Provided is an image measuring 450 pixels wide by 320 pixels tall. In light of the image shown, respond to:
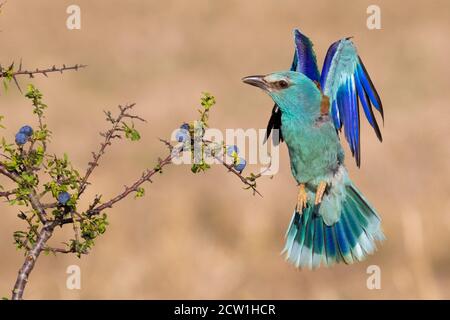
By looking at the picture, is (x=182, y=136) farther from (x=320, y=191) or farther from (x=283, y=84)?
(x=320, y=191)

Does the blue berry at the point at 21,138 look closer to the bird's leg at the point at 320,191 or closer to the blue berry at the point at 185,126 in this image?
the blue berry at the point at 185,126

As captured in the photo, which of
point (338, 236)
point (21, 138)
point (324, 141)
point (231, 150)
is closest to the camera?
point (21, 138)

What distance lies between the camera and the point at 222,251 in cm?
1210

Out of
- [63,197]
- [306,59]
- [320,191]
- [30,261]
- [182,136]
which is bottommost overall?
[30,261]

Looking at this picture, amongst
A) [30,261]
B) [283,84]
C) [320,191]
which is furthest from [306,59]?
[30,261]

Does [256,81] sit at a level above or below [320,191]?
above

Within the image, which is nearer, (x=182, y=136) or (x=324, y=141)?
(x=182, y=136)

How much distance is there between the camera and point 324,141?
777cm

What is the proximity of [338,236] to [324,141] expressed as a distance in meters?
Answer: 0.89

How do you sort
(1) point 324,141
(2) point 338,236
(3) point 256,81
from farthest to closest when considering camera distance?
(2) point 338,236 < (1) point 324,141 < (3) point 256,81

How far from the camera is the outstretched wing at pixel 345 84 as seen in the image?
26.1ft

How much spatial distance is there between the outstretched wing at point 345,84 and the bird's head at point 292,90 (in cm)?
21

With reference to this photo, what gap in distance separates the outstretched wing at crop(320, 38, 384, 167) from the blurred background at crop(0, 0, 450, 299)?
112cm

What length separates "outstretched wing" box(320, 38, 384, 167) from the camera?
7.95 metres
